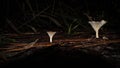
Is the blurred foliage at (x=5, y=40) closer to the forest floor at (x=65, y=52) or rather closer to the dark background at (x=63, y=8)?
the forest floor at (x=65, y=52)

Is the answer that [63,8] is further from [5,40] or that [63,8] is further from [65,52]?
Result: [65,52]

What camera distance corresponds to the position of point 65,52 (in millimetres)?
1667

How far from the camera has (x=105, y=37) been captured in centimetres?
200

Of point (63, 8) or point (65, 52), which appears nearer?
point (65, 52)

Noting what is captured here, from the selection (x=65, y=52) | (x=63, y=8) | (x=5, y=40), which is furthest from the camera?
(x=63, y=8)

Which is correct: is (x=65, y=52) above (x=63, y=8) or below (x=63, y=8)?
below

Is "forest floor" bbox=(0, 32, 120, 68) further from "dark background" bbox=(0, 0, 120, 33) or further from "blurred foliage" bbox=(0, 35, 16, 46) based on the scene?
"dark background" bbox=(0, 0, 120, 33)

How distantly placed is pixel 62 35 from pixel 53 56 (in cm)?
54

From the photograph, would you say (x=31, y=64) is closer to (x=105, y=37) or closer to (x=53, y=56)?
(x=53, y=56)

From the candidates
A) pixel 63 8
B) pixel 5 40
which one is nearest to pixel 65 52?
pixel 5 40

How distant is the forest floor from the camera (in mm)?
1560

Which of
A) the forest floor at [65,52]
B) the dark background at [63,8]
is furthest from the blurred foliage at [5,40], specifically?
the dark background at [63,8]

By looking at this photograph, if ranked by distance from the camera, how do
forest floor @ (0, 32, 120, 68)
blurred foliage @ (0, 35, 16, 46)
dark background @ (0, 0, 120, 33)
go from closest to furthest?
1. forest floor @ (0, 32, 120, 68)
2. blurred foliage @ (0, 35, 16, 46)
3. dark background @ (0, 0, 120, 33)

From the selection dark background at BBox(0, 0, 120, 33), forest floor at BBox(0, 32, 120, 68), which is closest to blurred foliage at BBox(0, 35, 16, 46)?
forest floor at BBox(0, 32, 120, 68)
